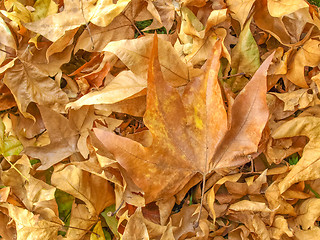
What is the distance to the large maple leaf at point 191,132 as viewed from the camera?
0.77 m

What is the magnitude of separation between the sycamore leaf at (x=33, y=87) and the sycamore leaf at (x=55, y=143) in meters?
0.05

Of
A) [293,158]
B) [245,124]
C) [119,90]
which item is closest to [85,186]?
[119,90]

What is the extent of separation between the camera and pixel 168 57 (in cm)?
85

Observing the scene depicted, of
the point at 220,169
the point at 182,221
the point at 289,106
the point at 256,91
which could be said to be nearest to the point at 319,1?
the point at 289,106

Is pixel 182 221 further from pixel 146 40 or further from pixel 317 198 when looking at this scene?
pixel 146 40

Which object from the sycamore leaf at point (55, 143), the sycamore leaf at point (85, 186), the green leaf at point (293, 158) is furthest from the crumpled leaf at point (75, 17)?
the green leaf at point (293, 158)

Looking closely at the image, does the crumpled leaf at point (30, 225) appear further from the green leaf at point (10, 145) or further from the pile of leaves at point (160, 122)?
the green leaf at point (10, 145)

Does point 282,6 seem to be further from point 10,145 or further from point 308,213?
point 10,145

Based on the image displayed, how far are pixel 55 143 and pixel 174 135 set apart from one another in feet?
1.16

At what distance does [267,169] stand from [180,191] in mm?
223

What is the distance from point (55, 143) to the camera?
38.3 inches

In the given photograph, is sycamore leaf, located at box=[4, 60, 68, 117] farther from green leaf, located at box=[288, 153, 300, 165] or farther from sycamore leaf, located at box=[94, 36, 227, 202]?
green leaf, located at box=[288, 153, 300, 165]

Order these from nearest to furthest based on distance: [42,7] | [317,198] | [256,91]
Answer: [256,91] → [317,198] → [42,7]

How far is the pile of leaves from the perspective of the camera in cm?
81
